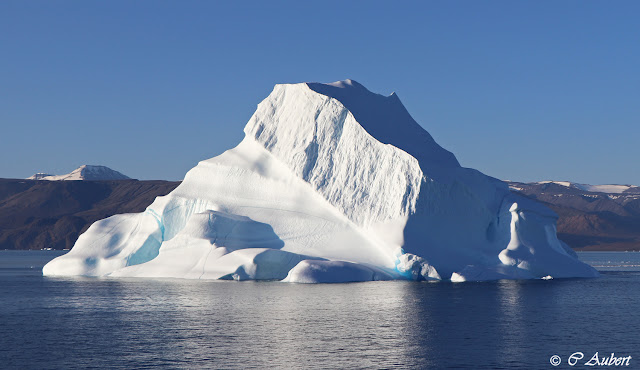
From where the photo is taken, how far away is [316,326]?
Answer: 2708 cm

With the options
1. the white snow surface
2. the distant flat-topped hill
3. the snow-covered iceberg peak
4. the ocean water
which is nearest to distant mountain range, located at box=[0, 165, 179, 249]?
the distant flat-topped hill

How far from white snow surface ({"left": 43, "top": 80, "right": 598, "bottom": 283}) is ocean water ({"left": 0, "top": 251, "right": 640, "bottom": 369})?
2.37 m

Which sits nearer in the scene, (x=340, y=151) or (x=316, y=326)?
(x=316, y=326)

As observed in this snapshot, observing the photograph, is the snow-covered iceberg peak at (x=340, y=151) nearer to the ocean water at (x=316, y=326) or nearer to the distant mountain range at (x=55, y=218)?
the ocean water at (x=316, y=326)

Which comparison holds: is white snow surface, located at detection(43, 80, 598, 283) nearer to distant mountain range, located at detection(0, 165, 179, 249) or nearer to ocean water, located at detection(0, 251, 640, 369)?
ocean water, located at detection(0, 251, 640, 369)

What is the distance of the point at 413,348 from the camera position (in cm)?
2312

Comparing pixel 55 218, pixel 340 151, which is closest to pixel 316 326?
pixel 340 151

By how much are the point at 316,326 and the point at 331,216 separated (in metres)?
21.2

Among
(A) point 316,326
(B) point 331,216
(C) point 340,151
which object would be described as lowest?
(A) point 316,326

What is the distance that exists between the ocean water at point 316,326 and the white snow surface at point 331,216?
2367 mm

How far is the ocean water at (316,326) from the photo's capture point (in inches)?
846

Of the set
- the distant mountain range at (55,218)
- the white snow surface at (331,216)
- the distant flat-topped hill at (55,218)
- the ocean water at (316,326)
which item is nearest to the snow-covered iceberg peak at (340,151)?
the white snow surface at (331,216)

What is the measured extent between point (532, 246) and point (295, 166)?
16.0 metres

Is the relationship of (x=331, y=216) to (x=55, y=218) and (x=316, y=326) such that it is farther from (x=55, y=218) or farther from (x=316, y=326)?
(x=55, y=218)
